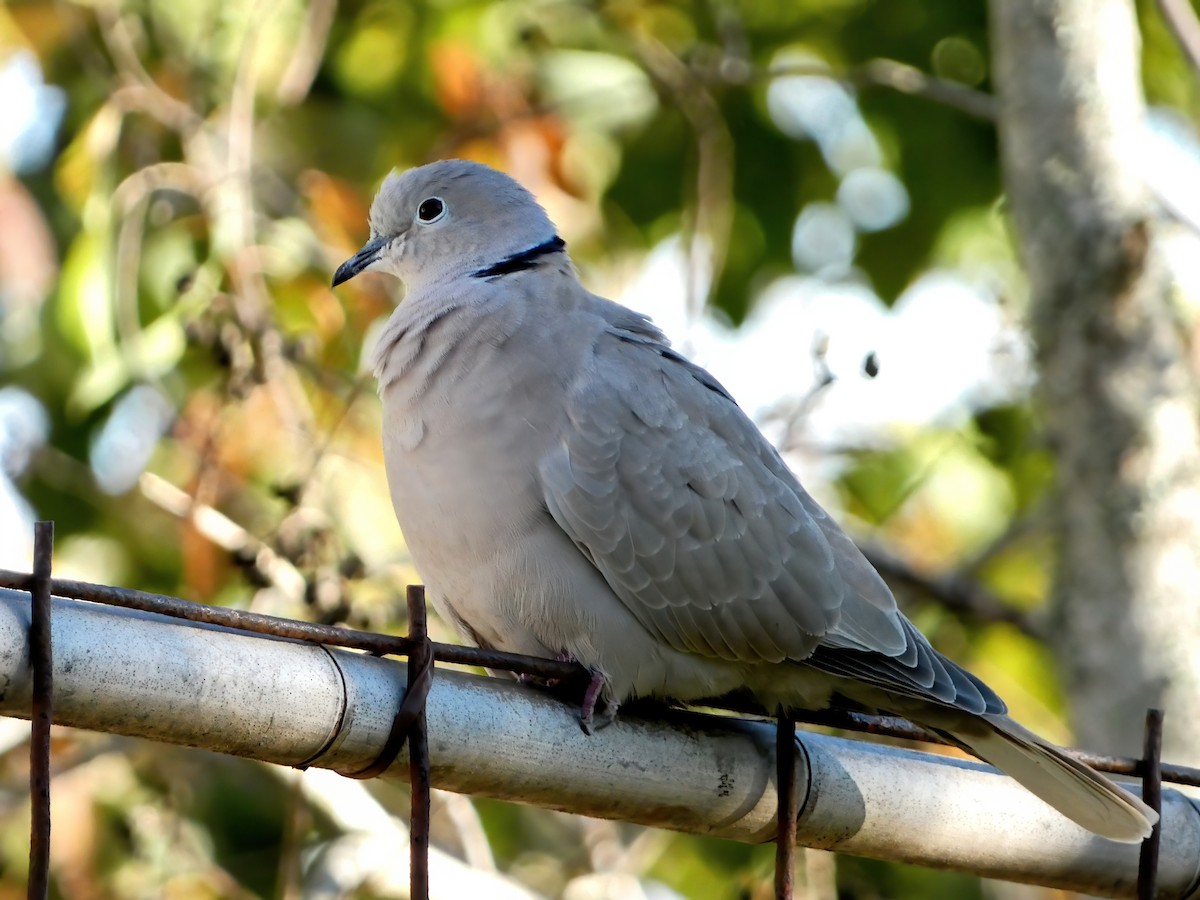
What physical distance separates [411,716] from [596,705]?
2.58ft

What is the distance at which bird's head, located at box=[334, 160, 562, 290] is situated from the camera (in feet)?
10.3

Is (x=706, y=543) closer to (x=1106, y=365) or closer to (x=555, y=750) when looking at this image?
(x=555, y=750)

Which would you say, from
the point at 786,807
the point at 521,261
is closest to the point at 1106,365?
the point at 521,261

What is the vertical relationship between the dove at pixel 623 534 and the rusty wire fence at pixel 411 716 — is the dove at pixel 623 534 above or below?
above

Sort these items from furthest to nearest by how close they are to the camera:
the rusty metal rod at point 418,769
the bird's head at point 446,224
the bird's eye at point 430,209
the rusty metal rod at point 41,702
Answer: the bird's eye at point 430,209 → the bird's head at point 446,224 → the rusty metal rod at point 418,769 → the rusty metal rod at point 41,702

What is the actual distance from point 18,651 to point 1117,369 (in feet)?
10.1

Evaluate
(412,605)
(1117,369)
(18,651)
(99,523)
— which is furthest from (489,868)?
(18,651)

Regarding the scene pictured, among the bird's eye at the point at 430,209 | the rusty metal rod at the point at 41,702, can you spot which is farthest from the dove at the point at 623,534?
the rusty metal rod at the point at 41,702

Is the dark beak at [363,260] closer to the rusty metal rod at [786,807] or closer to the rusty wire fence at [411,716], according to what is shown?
the rusty wire fence at [411,716]

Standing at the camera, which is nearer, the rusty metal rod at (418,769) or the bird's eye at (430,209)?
the rusty metal rod at (418,769)

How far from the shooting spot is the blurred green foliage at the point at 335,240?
401 cm

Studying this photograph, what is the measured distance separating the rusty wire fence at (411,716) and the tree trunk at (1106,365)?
182 cm

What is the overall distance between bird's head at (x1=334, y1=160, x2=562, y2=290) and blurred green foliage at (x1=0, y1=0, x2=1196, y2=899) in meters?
0.46

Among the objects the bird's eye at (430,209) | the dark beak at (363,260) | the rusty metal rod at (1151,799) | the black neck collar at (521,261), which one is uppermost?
the bird's eye at (430,209)
